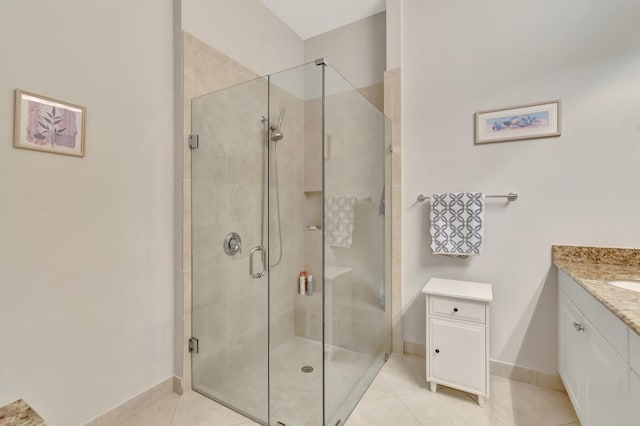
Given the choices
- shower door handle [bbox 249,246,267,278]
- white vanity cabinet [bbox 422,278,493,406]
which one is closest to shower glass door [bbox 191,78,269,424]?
shower door handle [bbox 249,246,267,278]

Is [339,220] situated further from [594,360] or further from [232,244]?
[594,360]

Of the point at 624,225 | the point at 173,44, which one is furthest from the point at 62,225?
the point at 624,225

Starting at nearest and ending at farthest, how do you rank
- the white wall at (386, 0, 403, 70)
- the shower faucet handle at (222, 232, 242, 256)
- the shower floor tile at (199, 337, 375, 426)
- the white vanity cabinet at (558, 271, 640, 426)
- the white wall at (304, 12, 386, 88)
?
the white vanity cabinet at (558, 271, 640, 426) → the shower floor tile at (199, 337, 375, 426) → the shower faucet handle at (222, 232, 242, 256) → the white wall at (386, 0, 403, 70) → the white wall at (304, 12, 386, 88)

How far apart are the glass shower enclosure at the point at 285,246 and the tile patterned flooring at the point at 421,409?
3.3 inches

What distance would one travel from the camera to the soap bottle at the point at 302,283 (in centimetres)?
154

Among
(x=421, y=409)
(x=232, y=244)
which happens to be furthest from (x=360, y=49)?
(x=421, y=409)

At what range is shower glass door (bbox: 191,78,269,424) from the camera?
1663mm

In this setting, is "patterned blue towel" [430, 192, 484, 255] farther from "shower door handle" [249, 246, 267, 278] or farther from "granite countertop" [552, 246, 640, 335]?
"shower door handle" [249, 246, 267, 278]

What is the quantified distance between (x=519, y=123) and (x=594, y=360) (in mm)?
1417

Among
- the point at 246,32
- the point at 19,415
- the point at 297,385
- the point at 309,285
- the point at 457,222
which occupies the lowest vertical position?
the point at 297,385

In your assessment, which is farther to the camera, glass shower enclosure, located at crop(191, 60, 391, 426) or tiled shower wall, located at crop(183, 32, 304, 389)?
tiled shower wall, located at crop(183, 32, 304, 389)

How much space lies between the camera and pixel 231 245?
5.89ft

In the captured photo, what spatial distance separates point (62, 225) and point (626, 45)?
3209mm

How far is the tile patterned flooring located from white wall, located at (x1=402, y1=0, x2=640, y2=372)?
259 millimetres
